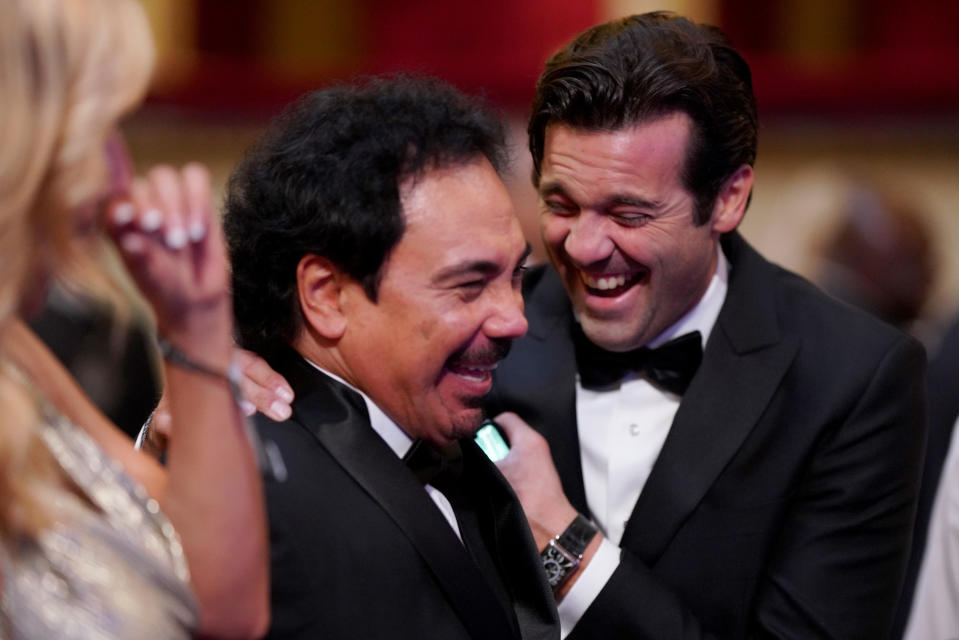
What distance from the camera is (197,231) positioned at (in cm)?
131

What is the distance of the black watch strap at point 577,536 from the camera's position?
2.04 meters

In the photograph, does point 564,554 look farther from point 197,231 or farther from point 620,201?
point 197,231

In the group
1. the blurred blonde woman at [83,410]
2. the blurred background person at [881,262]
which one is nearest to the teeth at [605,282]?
the blurred blonde woman at [83,410]

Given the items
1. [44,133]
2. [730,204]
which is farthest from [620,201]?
[44,133]

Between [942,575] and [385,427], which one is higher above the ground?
[385,427]

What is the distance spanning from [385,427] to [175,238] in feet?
1.89

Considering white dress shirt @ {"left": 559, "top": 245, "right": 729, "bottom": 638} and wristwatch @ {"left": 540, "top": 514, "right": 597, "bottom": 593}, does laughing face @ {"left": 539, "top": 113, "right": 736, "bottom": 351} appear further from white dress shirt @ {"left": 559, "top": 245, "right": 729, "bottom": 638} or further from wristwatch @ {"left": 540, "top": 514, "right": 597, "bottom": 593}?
wristwatch @ {"left": 540, "top": 514, "right": 597, "bottom": 593}

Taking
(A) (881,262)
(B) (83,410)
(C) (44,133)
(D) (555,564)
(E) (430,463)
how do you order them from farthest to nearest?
(A) (881,262), (D) (555,564), (E) (430,463), (B) (83,410), (C) (44,133)

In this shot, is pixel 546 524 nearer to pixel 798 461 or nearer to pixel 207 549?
pixel 798 461

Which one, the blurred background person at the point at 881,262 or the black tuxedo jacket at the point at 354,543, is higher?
the black tuxedo jacket at the point at 354,543

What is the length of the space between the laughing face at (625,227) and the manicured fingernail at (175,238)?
1004 millimetres

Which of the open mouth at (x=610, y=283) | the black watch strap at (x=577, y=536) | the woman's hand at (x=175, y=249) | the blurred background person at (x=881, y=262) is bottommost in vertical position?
the blurred background person at (x=881, y=262)

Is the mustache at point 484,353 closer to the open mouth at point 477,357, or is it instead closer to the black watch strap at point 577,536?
the open mouth at point 477,357

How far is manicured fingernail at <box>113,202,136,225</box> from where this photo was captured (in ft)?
4.23
